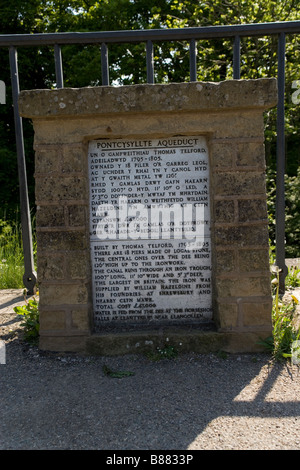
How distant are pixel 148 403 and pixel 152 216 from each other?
3.74 ft

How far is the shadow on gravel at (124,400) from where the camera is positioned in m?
1.84

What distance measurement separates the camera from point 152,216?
2701mm

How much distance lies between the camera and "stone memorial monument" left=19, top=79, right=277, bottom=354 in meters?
2.48

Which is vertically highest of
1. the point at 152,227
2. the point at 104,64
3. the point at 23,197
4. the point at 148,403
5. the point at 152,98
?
the point at 104,64

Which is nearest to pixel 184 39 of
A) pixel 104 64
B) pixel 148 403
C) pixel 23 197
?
pixel 104 64

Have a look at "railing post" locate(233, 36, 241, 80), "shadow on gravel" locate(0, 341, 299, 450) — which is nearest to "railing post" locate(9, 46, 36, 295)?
"shadow on gravel" locate(0, 341, 299, 450)

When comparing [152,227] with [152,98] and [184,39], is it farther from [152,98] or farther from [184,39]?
[184,39]

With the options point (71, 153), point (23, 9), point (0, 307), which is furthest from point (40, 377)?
point (23, 9)

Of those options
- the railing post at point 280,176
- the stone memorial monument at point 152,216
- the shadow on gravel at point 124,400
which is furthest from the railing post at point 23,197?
the railing post at point 280,176

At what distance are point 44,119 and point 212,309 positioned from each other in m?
1.59

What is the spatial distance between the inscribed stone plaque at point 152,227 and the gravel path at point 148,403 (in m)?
0.40

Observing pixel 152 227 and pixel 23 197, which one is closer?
pixel 152 227

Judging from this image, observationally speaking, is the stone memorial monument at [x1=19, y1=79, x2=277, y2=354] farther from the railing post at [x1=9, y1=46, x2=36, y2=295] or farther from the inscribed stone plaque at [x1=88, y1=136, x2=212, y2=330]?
the railing post at [x1=9, y1=46, x2=36, y2=295]

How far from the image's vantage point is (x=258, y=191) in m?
2.53
